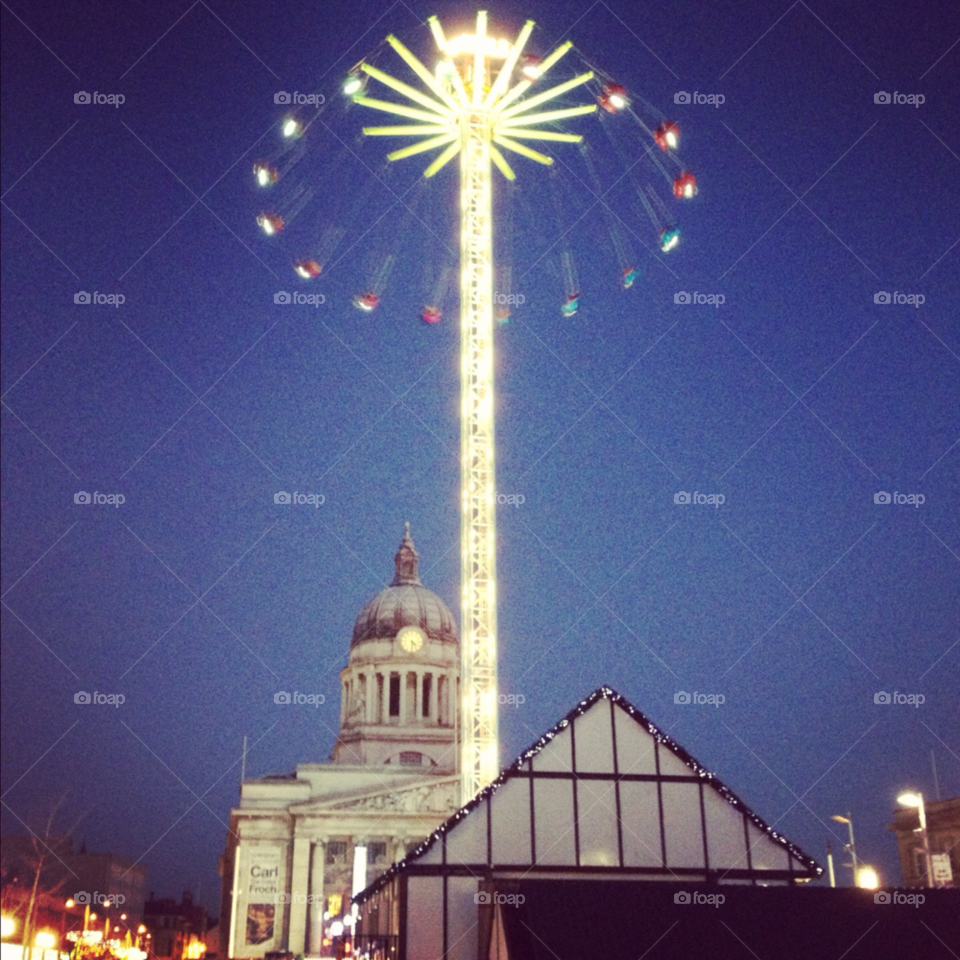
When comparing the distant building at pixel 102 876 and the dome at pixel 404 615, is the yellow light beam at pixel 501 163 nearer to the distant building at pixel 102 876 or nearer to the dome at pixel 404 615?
the dome at pixel 404 615

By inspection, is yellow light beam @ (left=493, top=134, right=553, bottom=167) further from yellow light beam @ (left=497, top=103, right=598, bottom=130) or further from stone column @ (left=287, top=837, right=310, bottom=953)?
stone column @ (left=287, top=837, right=310, bottom=953)

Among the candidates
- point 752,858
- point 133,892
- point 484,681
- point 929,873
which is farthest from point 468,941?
point 133,892

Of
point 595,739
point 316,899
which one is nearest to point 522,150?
point 595,739

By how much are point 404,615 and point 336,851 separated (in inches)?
1202

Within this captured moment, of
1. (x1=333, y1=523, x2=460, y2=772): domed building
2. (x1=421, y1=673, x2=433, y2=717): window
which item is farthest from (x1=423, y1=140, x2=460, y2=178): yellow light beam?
(x1=421, y1=673, x2=433, y2=717): window

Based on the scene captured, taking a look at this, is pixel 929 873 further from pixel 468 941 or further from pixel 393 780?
pixel 393 780

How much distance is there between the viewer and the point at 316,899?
7619 centimetres

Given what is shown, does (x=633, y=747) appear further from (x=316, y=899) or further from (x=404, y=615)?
(x=404, y=615)

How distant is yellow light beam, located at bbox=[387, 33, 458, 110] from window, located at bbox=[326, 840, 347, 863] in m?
61.4

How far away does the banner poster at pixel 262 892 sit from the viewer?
77500mm

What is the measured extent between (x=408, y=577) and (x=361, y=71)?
85443 millimetres

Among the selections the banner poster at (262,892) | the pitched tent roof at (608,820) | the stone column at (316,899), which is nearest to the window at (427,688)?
the stone column at (316,899)

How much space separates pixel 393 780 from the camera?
3290 inches

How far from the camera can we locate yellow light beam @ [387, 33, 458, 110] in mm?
32594
